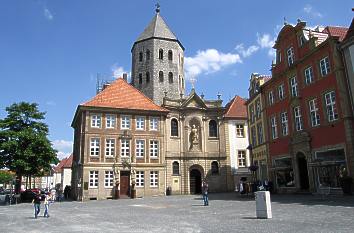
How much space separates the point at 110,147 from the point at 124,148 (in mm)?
1791

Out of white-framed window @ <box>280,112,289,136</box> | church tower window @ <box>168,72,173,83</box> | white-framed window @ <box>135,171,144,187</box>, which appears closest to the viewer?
white-framed window @ <box>280,112,289,136</box>

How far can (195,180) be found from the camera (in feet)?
157

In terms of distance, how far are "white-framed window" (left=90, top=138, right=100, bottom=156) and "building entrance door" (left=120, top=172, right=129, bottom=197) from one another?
4084 mm

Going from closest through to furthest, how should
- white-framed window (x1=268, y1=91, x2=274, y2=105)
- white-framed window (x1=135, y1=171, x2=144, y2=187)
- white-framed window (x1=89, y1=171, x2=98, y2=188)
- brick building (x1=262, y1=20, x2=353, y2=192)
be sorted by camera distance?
brick building (x1=262, y1=20, x2=353, y2=192)
white-framed window (x1=268, y1=91, x2=274, y2=105)
white-framed window (x1=89, y1=171, x2=98, y2=188)
white-framed window (x1=135, y1=171, x2=144, y2=187)

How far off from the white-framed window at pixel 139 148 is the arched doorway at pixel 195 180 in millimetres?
7797

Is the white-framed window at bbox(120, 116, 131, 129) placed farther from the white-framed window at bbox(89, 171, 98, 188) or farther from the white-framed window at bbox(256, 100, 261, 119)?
the white-framed window at bbox(256, 100, 261, 119)

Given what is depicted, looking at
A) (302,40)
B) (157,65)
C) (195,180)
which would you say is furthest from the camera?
(157,65)

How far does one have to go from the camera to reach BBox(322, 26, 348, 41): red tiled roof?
1142 inches

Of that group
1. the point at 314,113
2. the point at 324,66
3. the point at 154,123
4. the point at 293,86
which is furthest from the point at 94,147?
the point at 324,66

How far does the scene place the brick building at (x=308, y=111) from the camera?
87.1 ft

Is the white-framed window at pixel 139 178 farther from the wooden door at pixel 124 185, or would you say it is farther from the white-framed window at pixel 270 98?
the white-framed window at pixel 270 98

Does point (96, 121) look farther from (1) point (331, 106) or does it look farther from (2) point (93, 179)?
(1) point (331, 106)

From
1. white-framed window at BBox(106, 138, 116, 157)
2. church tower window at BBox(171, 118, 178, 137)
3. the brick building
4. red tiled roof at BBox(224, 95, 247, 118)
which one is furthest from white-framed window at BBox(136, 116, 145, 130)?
the brick building

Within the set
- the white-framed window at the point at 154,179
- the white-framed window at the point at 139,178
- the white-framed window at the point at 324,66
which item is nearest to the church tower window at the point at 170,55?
the white-framed window at the point at 154,179
